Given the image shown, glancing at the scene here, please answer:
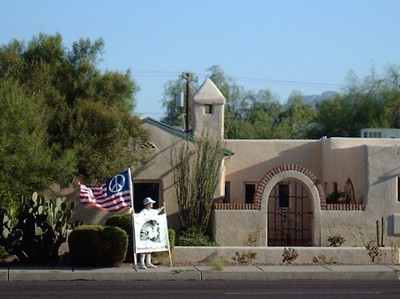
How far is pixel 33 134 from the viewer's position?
2450 centimetres

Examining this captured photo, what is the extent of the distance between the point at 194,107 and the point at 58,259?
29.9ft

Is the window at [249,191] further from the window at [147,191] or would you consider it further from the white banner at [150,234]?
the white banner at [150,234]

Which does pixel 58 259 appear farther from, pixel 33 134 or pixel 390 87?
pixel 390 87

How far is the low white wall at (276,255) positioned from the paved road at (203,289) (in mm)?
2820

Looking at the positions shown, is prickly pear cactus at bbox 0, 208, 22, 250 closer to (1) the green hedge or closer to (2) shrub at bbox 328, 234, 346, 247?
(1) the green hedge

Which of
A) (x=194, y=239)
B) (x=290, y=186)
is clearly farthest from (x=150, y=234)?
(x=290, y=186)

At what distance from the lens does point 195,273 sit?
70.4 ft

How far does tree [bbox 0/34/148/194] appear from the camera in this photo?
2461 centimetres

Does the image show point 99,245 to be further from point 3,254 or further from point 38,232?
point 3,254

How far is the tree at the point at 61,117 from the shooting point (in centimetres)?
2461

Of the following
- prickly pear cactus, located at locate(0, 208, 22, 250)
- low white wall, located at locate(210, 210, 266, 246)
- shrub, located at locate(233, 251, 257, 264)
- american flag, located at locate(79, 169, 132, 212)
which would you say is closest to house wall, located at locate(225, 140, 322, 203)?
low white wall, located at locate(210, 210, 266, 246)

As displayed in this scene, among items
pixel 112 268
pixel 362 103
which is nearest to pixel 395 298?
pixel 112 268

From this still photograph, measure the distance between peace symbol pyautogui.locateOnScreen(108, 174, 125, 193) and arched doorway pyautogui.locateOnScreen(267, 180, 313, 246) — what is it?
9.20 metres

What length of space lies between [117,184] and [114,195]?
0.31m
